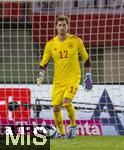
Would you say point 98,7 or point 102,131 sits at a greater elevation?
point 98,7

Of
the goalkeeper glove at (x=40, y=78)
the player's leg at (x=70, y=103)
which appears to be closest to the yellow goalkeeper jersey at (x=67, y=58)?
the player's leg at (x=70, y=103)

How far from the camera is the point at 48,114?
53.1 feet

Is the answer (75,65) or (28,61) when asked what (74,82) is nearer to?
(75,65)

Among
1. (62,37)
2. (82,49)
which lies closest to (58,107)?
(82,49)

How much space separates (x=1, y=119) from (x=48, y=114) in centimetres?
89

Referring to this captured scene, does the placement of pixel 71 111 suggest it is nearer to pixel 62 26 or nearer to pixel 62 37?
pixel 62 37

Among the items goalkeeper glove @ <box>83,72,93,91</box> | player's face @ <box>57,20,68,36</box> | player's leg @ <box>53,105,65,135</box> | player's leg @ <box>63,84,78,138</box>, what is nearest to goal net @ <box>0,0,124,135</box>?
goalkeeper glove @ <box>83,72,93,91</box>

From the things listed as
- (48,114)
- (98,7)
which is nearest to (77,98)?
(48,114)

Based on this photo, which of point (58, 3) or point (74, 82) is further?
point (58, 3)

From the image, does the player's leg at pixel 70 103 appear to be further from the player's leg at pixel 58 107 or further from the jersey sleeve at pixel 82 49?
the jersey sleeve at pixel 82 49

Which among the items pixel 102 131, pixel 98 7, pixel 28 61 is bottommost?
pixel 102 131

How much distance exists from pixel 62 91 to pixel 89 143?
1169 millimetres

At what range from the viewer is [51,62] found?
16.4 meters

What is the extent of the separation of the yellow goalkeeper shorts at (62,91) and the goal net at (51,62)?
180cm
